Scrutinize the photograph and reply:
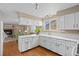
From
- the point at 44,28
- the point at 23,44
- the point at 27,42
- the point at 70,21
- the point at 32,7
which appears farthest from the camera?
the point at 44,28

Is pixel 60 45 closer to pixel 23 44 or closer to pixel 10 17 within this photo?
pixel 23 44

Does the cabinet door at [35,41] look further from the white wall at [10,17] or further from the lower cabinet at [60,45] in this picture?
the white wall at [10,17]

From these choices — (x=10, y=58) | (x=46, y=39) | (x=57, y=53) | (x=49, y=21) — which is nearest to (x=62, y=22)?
(x=49, y=21)

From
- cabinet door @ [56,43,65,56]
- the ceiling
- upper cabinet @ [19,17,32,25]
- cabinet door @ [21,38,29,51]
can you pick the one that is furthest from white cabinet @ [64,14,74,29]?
cabinet door @ [21,38,29,51]

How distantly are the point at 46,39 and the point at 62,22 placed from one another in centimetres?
83

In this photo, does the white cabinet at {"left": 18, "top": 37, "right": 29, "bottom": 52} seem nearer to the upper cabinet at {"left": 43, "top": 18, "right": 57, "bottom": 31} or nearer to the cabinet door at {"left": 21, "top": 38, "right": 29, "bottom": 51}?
the cabinet door at {"left": 21, "top": 38, "right": 29, "bottom": 51}

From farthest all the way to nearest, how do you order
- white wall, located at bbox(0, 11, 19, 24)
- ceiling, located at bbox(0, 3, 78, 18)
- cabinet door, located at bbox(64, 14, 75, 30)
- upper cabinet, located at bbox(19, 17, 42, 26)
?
1. upper cabinet, located at bbox(19, 17, 42, 26)
2. white wall, located at bbox(0, 11, 19, 24)
3. cabinet door, located at bbox(64, 14, 75, 30)
4. ceiling, located at bbox(0, 3, 78, 18)

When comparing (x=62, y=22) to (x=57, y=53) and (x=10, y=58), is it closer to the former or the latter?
(x=57, y=53)

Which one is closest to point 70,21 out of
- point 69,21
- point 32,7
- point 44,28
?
point 69,21

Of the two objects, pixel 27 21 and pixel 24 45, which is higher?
pixel 27 21

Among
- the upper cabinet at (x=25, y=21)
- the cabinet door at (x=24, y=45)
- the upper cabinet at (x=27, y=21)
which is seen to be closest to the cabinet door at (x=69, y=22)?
the upper cabinet at (x=27, y=21)

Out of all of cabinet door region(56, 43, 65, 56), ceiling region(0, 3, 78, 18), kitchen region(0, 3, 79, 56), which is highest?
ceiling region(0, 3, 78, 18)

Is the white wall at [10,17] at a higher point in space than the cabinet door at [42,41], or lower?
higher

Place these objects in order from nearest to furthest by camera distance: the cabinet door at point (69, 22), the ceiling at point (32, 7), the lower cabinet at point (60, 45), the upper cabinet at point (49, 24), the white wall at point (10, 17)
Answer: the ceiling at point (32, 7), the lower cabinet at point (60, 45), the cabinet door at point (69, 22), the white wall at point (10, 17), the upper cabinet at point (49, 24)
